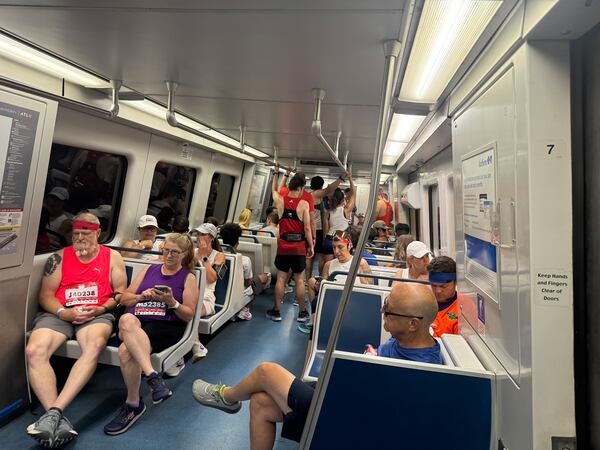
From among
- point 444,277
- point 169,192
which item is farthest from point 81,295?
point 169,192

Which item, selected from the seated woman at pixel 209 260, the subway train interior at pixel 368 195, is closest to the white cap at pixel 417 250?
the subway train interior at pixel 368 195

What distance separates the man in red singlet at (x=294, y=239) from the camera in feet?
16.1

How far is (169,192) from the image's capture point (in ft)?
19.7

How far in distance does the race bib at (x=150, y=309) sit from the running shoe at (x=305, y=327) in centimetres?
198

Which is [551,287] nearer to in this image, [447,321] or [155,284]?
[447,321]

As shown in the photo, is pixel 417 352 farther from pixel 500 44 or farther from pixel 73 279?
pixel 73 279

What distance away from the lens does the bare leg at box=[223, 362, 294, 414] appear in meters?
Result: 1.90

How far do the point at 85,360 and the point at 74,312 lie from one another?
0.41 metres

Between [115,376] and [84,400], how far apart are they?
16.6 inches

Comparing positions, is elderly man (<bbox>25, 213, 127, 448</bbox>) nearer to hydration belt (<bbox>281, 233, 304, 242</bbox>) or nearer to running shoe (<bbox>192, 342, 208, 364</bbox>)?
running shoe (<bbox>192, 342, 208, 364</bbox>)

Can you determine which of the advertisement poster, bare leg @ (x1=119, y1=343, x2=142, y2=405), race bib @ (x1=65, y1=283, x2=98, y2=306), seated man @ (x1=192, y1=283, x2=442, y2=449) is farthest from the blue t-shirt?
race bib @ (x1=65, y1=283, x2=98, y2=306)

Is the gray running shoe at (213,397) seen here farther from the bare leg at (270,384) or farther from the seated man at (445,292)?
the seated man at (445,292)

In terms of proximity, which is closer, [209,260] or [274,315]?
[209,260]

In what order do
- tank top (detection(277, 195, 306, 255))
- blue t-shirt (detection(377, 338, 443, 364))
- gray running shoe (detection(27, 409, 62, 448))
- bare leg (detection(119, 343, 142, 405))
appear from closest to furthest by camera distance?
blue t-shirt (detection(377, 338, 443, 364))
gray running shoe (detection(27, 409, 62, 448))
bare leg (detection(119, 343, 142, 405))
tank top (detection(277, 195, 306, 255))
